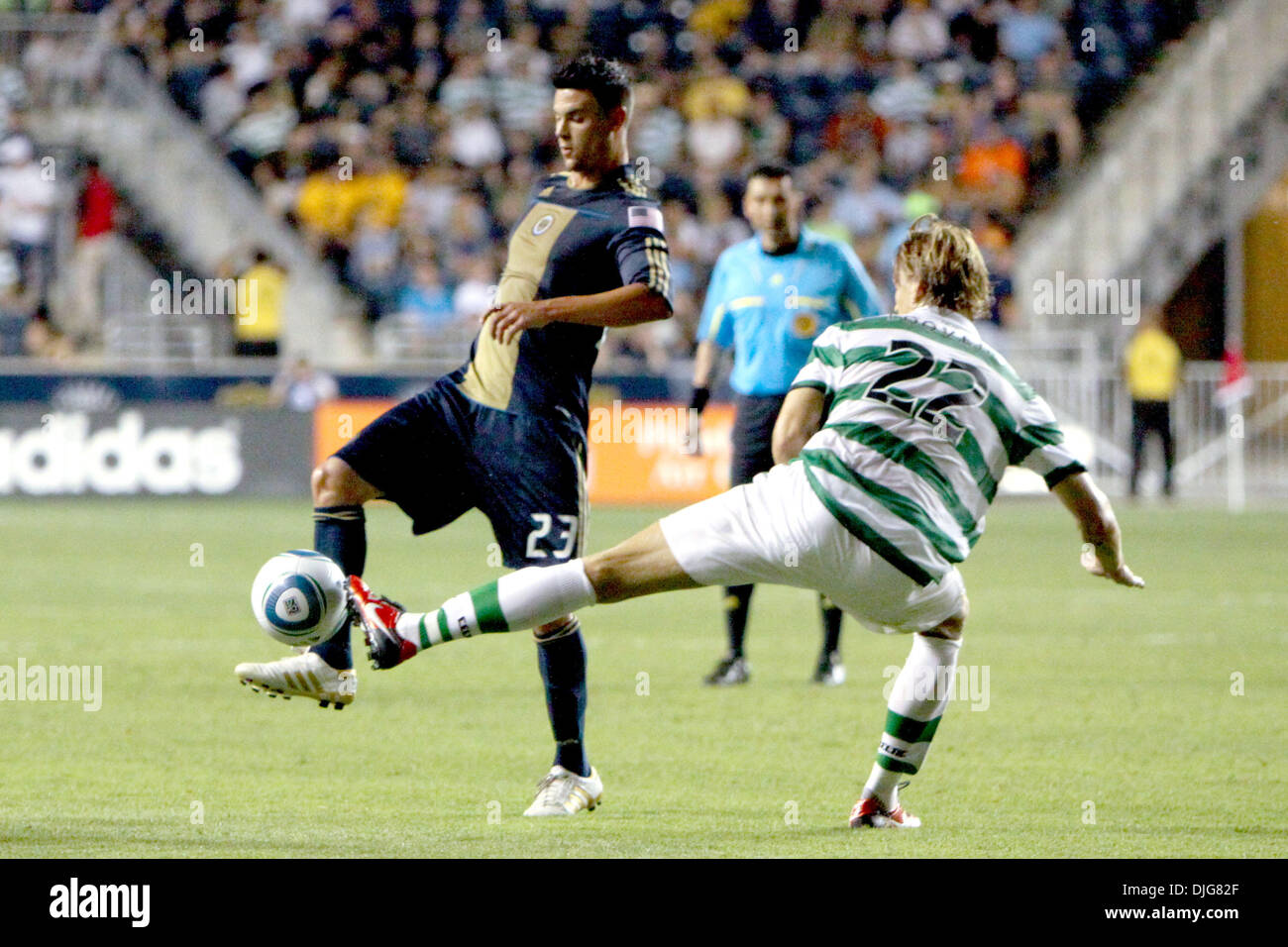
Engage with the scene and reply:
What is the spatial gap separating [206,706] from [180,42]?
19.0 m

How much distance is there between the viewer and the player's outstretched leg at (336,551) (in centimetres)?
611

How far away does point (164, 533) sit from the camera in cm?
1775

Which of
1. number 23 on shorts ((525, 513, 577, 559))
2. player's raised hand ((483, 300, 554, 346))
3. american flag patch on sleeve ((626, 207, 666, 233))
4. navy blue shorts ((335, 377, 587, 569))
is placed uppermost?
american flag patch on sleeve ((626, 207, 666, 233))

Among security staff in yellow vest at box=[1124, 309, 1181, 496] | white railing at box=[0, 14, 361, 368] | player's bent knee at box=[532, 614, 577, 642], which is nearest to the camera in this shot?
player's bent knee at box=[532, 614, 577, 642]

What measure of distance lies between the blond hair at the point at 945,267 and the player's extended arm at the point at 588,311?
0.78m

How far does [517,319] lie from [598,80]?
32.6 inches

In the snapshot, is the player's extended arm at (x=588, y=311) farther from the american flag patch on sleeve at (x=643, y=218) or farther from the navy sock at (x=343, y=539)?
the navy sock at (x=343, y=539)

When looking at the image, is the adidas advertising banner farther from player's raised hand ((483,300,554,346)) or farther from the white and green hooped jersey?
the white and green hooped jersey

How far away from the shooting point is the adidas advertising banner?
21.1 meters

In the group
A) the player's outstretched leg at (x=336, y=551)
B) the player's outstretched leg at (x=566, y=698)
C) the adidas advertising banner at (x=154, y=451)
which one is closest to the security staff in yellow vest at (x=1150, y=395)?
the adidas advertising banner at (x=154, y=451)

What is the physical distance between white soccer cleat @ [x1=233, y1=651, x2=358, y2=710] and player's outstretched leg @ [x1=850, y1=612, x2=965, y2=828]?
5.34 ft

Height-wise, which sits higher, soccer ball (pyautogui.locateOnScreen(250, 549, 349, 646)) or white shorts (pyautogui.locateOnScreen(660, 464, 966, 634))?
white shorts (pyautogui.locateOnScreen(660, 464, 966, 634))

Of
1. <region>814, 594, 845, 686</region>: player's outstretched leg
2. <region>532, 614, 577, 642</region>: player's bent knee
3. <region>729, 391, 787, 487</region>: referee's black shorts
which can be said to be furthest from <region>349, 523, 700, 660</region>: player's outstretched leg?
<region>729, 391, 787, 487</region>: referee's black shorts
